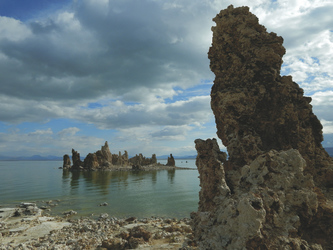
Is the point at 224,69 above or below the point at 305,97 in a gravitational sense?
above

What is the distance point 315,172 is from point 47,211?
93.5 feet

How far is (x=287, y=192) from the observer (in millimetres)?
5523

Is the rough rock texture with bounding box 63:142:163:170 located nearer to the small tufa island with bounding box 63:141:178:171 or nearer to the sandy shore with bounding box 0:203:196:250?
the small tufa island with bounding box 63:141:178:171

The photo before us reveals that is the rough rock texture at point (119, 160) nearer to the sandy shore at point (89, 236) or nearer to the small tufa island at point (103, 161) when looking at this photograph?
the small tufa island at point (103, 161)

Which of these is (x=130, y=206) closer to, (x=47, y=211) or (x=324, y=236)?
(x=47, y=211)

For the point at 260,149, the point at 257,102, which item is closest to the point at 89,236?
the point at 260,149

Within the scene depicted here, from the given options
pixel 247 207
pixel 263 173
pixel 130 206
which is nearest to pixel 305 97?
pixel 263 173

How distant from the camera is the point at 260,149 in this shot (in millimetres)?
8156

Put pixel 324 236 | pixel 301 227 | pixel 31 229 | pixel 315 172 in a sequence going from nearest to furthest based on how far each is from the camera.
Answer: pixel 301 227, pixel 324 236, pixel 315 172, pixel 31 229

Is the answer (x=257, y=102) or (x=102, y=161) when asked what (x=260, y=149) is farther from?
(x=102, y=161)

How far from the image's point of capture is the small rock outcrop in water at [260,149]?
17.0 feet

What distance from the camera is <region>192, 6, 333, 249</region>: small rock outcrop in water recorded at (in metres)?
5.18

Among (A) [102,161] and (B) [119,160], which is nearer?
(A) [102,161]

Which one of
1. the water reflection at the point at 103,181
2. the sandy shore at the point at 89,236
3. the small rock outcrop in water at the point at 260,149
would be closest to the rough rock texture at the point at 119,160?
the water reflection at the point at 103,181
